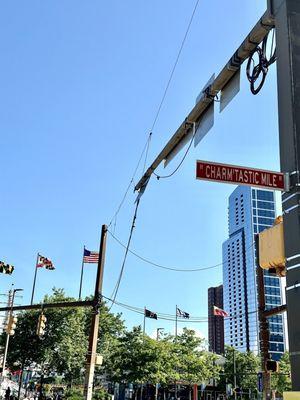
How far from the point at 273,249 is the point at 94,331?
1942cm

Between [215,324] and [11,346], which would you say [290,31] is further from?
[215,324]

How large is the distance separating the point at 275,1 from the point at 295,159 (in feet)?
8.08

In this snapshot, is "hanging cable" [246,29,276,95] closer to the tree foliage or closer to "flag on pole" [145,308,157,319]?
"flag on pole" [145,308,157,319]

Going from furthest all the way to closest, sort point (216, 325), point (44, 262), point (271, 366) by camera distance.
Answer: point (216, 325)
point (44, 262)
point (271, 366)

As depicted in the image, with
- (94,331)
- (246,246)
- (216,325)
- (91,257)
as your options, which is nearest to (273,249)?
(94,331)

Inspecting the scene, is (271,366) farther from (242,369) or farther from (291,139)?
(242,369)

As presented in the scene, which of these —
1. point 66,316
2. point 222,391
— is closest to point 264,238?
point 66,316

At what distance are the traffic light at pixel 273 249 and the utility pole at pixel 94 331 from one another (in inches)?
720

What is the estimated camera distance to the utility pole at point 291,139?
507cm

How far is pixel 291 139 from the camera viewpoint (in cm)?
555

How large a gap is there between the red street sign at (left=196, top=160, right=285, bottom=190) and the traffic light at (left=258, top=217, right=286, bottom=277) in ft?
1.88

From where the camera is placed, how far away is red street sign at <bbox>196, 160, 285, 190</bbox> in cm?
590

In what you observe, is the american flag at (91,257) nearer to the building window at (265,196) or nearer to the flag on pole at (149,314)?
the flag on pole at (149,314)

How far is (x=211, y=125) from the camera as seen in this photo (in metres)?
8.83
